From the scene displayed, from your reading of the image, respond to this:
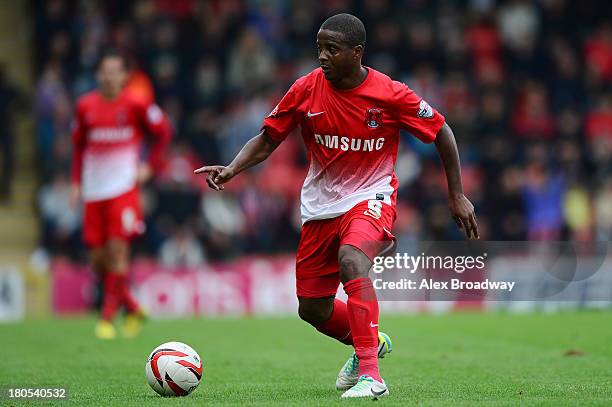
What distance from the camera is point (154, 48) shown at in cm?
2075

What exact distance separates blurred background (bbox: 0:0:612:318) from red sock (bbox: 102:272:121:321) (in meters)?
4.90

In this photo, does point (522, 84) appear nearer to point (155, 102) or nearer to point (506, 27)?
point (506, 27)

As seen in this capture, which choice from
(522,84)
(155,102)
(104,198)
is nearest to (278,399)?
(104,198)

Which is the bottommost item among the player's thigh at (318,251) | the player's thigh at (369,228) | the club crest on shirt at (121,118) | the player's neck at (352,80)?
the player's thigh at (318,251)

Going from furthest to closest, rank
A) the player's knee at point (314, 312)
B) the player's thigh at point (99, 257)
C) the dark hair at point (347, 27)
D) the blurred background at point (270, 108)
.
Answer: the blurred background at point (270, 108) < the player's thigh at point (99, 257) < the player's knee at point (314, 312) < the dark hair at point (347, 27)

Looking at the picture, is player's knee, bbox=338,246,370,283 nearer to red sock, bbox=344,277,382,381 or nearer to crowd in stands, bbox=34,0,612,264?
red sock, bbox=344,277,382,381

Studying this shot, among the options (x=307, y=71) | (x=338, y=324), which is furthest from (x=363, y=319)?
(x=307, y=71)

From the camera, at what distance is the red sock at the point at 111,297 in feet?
42.0

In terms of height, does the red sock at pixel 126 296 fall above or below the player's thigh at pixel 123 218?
below

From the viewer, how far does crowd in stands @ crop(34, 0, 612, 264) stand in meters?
19.0

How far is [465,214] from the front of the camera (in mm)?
7262

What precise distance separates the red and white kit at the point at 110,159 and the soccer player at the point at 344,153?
5.41 m

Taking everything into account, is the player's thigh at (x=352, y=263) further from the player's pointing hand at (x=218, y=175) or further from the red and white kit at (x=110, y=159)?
the red and white kit at (x=110, y=159)

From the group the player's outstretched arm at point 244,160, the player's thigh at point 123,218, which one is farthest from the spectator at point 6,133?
the player's outstretched arm at point 244,160
